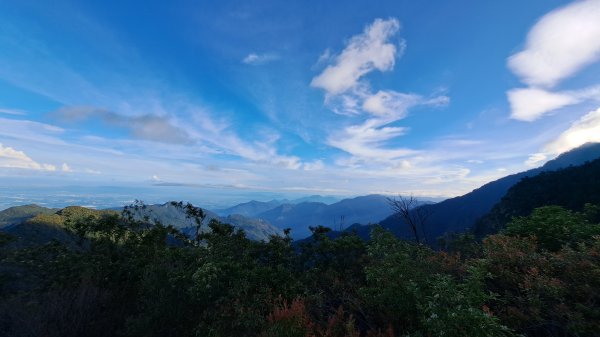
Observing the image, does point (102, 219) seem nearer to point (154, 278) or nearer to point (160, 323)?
point (154, 278)

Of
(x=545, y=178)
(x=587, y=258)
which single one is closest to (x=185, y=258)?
(x=587, y=258)

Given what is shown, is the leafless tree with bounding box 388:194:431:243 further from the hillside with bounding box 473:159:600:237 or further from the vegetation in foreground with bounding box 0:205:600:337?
the hillside with bounding box 473:159:600:237

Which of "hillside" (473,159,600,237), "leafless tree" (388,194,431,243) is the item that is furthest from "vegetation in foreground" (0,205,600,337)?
"hillside" (473,159,600,237)

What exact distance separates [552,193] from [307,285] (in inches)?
3478

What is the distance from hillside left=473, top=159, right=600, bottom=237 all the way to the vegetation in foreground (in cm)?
6036

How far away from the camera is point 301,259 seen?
44.6 ft

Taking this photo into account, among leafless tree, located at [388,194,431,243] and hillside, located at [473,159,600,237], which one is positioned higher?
hillside, located at [473,159,600,237]

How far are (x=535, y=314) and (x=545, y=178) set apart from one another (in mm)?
102548

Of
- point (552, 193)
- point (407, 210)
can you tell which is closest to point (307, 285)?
point (407, 210)

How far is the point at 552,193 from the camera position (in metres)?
73.7

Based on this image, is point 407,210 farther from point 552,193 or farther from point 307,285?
point 552,193

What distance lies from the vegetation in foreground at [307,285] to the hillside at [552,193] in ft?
198

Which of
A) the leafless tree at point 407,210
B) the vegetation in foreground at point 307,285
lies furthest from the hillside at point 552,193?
the vegetation in foreground at point 307,285

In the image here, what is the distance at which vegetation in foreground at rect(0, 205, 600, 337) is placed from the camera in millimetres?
6484
